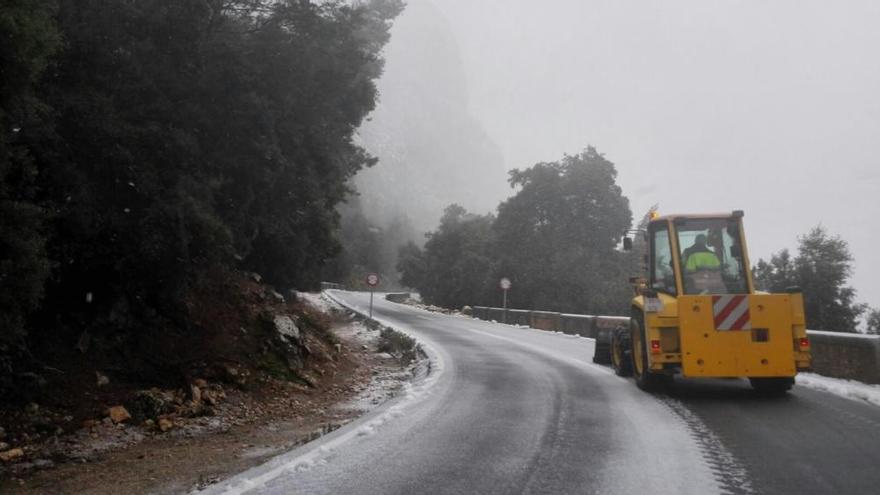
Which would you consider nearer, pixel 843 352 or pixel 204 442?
pixel 204 442

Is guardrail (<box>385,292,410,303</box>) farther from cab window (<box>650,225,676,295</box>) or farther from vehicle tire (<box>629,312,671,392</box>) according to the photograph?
cab window (<box>650,225,676,295</box>)

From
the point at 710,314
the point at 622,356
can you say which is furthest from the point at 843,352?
the point at 710,314

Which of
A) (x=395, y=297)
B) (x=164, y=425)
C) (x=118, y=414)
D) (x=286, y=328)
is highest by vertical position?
(x=395, y=297)

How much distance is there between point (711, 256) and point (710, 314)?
49.8 inches

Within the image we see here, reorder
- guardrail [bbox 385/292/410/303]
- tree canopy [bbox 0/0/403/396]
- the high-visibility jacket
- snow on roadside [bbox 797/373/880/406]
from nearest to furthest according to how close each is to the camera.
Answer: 1. tree canopy [bbox 0/0/403/396]
2. snow on roadside [bbox 797/373/880/406]
3. the high-visibility jacket
4. guardrail [bbox 385/292/410/303]

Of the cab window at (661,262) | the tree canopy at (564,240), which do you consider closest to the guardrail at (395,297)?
the tree canopy at (564,240)

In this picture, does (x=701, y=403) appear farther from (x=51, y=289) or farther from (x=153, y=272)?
(x=51, y=289)

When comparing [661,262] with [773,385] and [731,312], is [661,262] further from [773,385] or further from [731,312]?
[773,385]

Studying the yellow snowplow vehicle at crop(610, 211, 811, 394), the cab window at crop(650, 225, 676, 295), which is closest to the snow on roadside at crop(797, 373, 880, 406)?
the yellow snowplow vehicle at crop(610, 211, 811, 394)

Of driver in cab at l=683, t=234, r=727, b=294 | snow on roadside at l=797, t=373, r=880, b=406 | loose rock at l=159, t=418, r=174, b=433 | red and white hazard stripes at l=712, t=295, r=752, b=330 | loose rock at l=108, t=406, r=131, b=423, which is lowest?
loose rock at l=159, t=418, r=174, b=433

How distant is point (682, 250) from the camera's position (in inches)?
358

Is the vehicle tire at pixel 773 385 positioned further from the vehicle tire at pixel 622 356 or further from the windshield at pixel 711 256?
the vehicle tire at pixel 622 356

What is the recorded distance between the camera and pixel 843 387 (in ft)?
30.6

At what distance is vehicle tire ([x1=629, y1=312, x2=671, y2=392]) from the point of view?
357 inches
